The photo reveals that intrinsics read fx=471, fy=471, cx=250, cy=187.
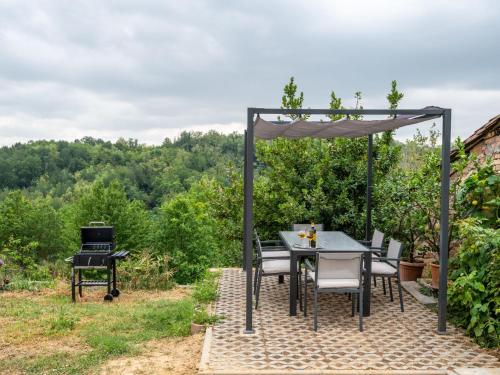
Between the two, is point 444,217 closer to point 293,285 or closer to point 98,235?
point 293,285

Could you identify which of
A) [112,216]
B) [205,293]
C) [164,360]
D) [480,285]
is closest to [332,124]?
[480,285]

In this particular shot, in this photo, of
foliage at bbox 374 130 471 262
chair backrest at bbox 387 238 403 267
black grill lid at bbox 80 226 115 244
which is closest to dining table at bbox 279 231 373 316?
chair backrest at bbox 387 238 403 267

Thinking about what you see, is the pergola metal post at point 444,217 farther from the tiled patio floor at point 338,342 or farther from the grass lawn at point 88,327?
the grass lawn at point 88,327

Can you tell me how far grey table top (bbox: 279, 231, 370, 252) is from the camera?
577 cm

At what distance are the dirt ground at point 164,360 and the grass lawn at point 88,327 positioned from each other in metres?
0.02

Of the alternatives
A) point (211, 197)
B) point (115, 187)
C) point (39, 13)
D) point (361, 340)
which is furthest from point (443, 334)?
point (115, 187)

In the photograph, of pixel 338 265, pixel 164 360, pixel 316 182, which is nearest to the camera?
pixel 164 360

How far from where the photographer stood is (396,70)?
27.9ft

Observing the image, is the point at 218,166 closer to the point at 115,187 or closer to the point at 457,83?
the point at 115,187

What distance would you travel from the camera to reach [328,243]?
6320mm

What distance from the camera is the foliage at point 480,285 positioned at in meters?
4.73

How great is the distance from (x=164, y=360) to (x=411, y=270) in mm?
4575

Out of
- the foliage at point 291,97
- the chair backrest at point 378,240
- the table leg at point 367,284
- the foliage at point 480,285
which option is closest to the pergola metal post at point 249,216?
the table leg at point 367,284

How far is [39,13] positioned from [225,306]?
650cm
